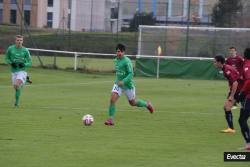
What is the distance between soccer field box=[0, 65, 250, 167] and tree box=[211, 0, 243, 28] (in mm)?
23649

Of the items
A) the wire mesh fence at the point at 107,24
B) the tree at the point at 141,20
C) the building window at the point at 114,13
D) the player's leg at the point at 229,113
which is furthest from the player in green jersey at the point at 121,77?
the building window at the point at 114,13

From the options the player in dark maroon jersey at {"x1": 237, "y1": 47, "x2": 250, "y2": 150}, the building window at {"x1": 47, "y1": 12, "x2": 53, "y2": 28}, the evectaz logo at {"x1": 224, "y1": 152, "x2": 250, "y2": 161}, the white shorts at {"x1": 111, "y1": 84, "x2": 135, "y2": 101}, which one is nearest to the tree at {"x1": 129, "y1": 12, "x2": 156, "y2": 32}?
the building window at {"x1": 47, "y1": 12, "x2": 53, "y2": 28}

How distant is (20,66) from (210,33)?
23536 millimetres

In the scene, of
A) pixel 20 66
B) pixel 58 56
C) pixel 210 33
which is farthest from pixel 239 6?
pixel 20 66

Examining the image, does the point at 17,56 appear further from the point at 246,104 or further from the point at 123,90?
the point at 246,104

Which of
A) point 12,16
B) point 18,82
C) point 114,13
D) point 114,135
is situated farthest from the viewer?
point 114,13

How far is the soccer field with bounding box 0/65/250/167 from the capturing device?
561 cm

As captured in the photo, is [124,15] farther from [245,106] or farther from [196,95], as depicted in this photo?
[245,106]

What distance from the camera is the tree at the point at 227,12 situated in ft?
114

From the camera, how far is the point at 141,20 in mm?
36656

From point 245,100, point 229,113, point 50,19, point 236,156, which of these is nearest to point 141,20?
point 50,19

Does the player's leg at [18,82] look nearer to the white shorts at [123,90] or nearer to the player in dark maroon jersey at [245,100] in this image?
the white shorts at [123,90]

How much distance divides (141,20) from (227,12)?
8717 mm

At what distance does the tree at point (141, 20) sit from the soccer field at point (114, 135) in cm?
2425
